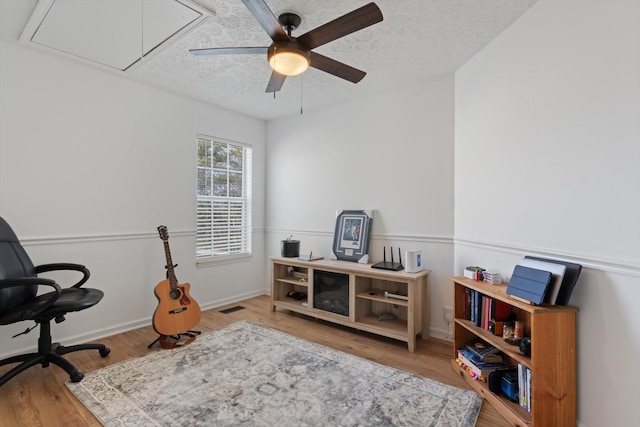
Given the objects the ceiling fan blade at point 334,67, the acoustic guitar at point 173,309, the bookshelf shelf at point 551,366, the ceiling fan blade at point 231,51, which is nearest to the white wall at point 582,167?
the bookshelf shelf at point 551,366

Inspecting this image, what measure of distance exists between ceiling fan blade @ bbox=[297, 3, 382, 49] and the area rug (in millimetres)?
2228

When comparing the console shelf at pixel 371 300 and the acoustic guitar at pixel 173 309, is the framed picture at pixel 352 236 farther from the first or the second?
the acoustic guitar at pixel 173 309

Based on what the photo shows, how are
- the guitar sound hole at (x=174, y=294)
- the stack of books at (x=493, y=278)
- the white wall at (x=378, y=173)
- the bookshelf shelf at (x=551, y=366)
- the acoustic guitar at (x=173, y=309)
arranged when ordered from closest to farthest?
1. the bookshelf shelf at (x=551, y=366)
2. the stack of books at (x=493, y=278)
3. the acoustic guitar at (x=173, y=309)
4. the guitar sound hole at (x=174, y=294)
5. the white wall at (x=378, y=173)

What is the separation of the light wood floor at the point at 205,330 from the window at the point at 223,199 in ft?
2.79

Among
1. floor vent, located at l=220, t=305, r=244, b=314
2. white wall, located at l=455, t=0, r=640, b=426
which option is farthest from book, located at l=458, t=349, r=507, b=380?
floor vent, located at l=220, t=305, r=244, b=314

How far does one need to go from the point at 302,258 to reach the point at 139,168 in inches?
80.3

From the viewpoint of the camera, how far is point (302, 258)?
3.65 m

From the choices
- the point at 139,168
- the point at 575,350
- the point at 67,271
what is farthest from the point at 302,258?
the point at 575,350

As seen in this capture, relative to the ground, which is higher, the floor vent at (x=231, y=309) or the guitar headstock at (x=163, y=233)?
the guitar headstock at (x=163, y=233)

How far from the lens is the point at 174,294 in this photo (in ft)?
9.24

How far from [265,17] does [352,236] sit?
8.07ft

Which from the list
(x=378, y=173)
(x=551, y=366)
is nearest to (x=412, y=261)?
(x=378, y=173)

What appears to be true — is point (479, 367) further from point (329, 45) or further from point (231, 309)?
point (231, 309)

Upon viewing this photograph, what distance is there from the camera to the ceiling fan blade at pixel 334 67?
2.00 m
